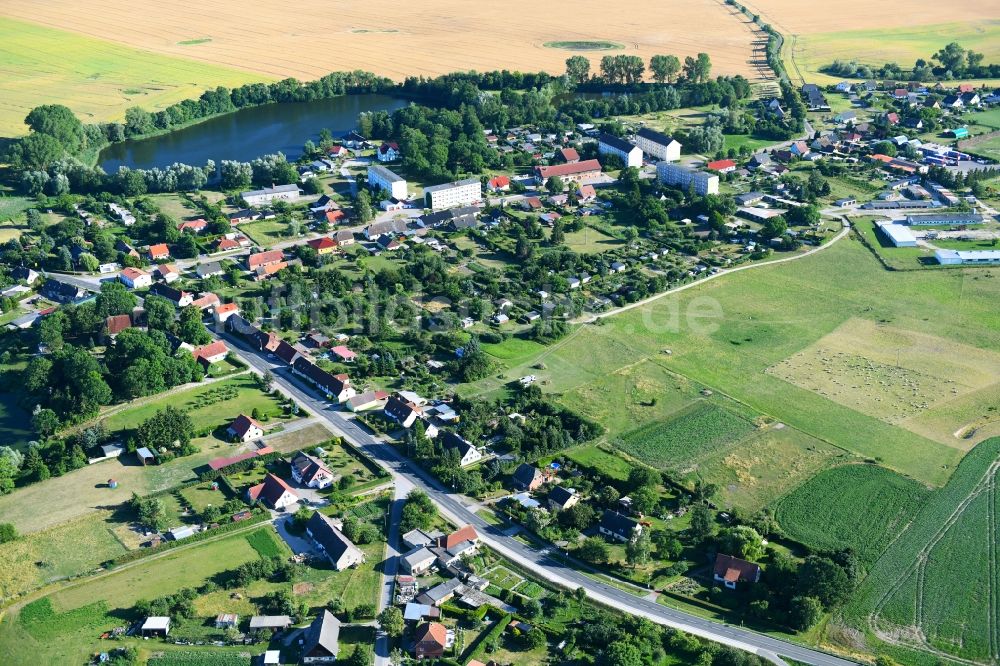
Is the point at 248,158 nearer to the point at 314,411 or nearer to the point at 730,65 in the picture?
the point at 314,411

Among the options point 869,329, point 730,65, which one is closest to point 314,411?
point 869,329

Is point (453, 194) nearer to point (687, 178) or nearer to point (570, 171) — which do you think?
point (570, 171)

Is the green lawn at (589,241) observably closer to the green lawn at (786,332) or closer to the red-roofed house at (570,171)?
the green lawn at (786,332)

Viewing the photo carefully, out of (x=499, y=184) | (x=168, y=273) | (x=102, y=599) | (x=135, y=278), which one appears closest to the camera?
(x=102, y=599)

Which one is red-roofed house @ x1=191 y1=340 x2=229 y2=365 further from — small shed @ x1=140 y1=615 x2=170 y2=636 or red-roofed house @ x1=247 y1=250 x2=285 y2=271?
small shed @ x1=140 y1=615 x2=170 y2=636

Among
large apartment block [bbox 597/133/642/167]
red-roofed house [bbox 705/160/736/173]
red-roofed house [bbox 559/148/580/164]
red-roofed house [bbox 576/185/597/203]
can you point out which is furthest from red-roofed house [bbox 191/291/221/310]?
red-roofed house [bbox 705/160/736/173]

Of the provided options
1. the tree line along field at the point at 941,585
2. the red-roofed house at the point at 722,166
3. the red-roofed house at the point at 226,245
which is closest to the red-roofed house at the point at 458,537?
the tree line along field at the point at 941,585

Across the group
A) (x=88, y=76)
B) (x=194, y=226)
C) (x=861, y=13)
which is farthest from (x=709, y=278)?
(x=861, y=13)
